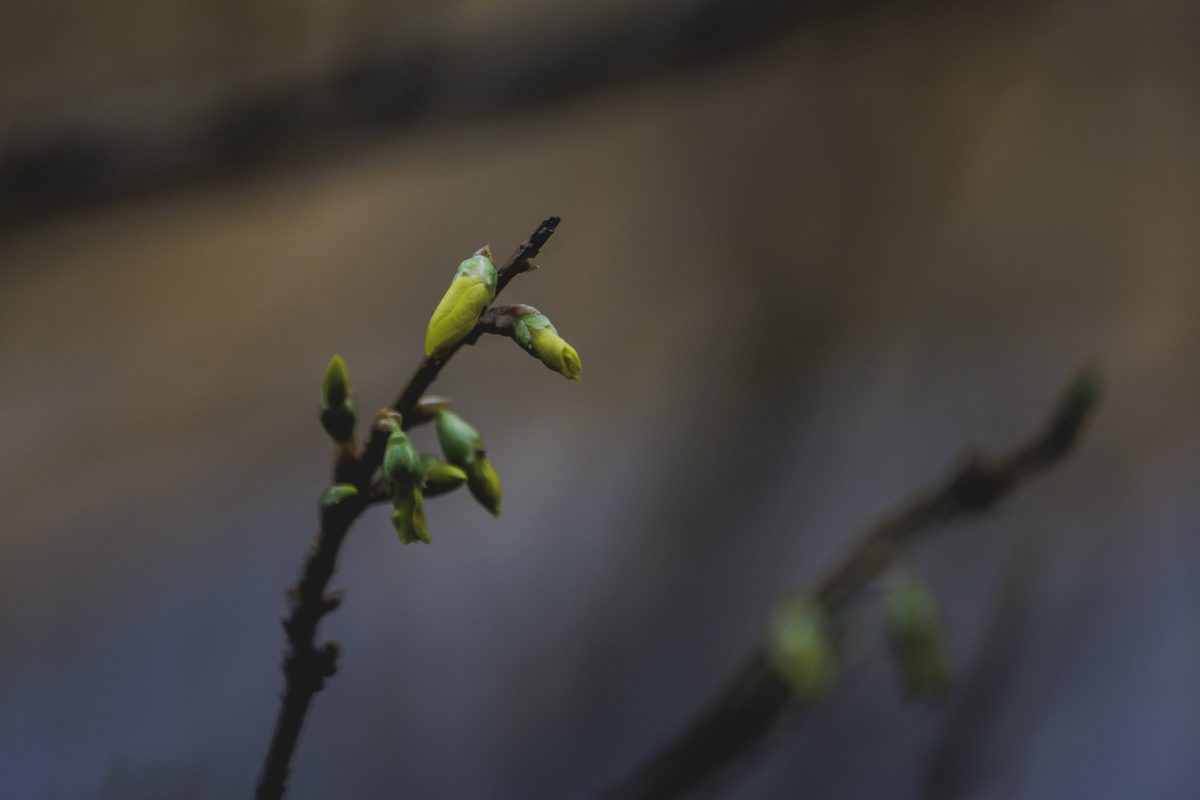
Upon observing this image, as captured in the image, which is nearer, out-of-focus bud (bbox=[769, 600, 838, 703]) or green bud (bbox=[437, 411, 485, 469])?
green bud (bbox=[437, 411, 485, 469])

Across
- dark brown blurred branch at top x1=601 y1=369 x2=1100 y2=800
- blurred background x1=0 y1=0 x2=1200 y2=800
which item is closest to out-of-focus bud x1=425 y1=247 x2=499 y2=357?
dark brown blurred branch at top x1=601 y1=369 x2=1100 y2=800

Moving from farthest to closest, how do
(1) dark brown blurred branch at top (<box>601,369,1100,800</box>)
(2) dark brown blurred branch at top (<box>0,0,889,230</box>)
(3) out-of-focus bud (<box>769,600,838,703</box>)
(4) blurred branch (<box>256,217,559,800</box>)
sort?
(2) dark brown blurred branch at top (<box>0,0,889,230</box>)
(3) out-of-focus bud (<box>769,600,838,703</box>)
(1) dark brown blurred branch at top (<box>601,369,1100,800</box>)
(4) blurred branch (<box>256,217,559,800</box>)

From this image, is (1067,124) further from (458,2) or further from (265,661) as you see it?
(265,661)

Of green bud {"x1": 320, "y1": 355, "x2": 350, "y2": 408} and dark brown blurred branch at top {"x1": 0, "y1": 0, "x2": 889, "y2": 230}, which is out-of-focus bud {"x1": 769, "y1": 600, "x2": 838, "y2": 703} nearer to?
green bud {"x1": 320, "y1": 355, "x2": 350, "y2": 408}

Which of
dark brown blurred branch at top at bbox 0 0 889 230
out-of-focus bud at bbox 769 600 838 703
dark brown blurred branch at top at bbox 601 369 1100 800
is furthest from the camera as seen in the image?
dark brown blurred branch at top at bbox 0 0 889 230

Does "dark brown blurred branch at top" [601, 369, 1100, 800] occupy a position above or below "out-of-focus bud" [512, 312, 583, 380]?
below

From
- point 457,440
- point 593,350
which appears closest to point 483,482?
point 457,440

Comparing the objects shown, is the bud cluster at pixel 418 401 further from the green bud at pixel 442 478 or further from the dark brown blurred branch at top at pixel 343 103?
the dark brown blurred branch at top at pixel 343 103

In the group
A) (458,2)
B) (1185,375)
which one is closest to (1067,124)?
(1185,375)
